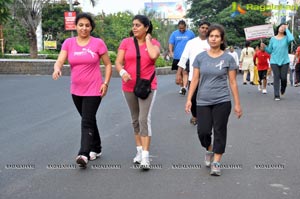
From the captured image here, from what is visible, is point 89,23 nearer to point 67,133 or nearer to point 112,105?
point 67,133

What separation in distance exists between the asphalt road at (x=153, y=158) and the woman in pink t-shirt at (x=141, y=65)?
18.3 inches

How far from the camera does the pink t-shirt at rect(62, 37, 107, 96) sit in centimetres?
500

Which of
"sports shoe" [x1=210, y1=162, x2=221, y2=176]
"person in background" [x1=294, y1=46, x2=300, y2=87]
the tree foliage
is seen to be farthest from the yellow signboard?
"sports shoe" [x1=210, y1=162, x2=221, y2=176]

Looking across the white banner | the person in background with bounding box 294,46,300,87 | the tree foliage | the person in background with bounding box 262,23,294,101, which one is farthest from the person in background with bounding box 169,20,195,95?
the tree foliage

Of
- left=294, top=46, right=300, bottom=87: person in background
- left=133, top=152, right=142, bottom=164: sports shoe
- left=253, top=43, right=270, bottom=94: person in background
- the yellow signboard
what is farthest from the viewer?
the yellow signboard

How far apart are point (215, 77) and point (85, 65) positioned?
57.4 inches

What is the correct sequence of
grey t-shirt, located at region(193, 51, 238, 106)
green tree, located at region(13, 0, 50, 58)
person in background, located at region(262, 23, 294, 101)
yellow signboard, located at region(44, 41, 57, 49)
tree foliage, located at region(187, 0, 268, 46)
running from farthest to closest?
1. tree foliage, located at region(187, 0, 268, 46)
2. yellow signboard, located at region(44, 41, 57, 49)
3. green tree, located at region(13, 0, 50, 58)
4. person in background, located at region(262, 23, 294, 101)
5. grey t-shirt, located at region(193, 51, 238, 106)

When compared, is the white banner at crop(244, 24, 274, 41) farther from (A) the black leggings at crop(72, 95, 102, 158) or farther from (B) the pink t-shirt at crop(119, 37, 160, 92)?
(A) the black leggings at crop(72, 95, 102, 158)

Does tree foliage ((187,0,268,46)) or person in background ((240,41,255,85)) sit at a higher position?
tree foliage ((187,0,268,46))

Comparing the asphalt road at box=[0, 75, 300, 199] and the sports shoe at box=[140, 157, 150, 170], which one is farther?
the sports shoe at box=[140, 157, 150, 170]

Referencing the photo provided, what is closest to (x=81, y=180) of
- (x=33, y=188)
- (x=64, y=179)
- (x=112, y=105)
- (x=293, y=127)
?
(x=64, y=179)

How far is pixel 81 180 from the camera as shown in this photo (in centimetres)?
468

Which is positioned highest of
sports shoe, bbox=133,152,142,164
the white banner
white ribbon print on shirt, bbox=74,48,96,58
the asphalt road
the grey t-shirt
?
the white banner

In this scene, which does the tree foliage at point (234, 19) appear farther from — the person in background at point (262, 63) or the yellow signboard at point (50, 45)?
the person in background at point (262, 63)
